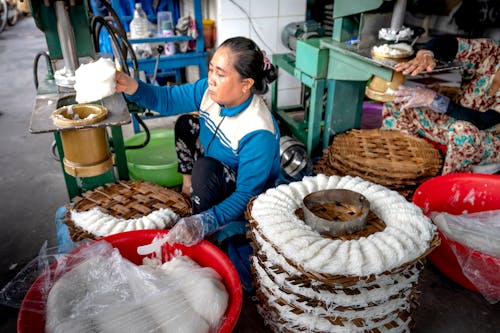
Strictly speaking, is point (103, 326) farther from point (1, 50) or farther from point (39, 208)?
point (1, 50)

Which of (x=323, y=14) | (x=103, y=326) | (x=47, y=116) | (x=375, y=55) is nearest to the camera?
(x=103, y=326)

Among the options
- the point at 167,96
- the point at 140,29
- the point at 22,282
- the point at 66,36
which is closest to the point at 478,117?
the point at 167,96

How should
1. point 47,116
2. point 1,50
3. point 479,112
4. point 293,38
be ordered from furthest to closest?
point 1,50 < point 293,38 < point 479,112 < point 47,116

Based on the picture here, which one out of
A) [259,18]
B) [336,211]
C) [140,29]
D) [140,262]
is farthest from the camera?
[259,18]

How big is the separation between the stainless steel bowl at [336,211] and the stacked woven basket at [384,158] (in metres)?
0.66

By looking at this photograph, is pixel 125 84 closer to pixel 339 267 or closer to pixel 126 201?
pixel 126 201

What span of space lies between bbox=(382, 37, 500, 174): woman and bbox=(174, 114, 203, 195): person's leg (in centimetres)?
103

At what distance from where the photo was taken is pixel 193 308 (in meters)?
1.13

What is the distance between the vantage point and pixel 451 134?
6.61 ft

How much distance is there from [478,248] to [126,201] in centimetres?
146

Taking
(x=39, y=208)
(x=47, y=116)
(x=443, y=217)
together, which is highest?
(x=47, y=116)

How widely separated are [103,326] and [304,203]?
71 centimetres

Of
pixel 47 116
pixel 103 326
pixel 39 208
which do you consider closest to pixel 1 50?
pixel 39 208

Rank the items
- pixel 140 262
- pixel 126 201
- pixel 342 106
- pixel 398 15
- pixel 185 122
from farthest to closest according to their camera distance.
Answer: pixel 342 106 < pixel 185 122 < pixel 398 15 < pixel 126 201 < pixel 140 262
